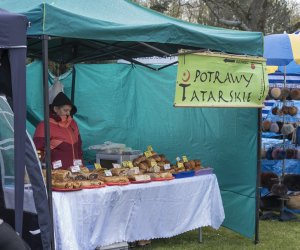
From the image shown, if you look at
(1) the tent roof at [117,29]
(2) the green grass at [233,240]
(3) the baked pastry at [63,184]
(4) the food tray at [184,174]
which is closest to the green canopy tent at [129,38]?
(1) the tent roof at [117,29]

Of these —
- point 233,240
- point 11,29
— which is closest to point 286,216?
point 233,240

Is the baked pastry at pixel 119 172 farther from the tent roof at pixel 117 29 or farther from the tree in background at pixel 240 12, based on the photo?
the tree in background at pixel 240 12

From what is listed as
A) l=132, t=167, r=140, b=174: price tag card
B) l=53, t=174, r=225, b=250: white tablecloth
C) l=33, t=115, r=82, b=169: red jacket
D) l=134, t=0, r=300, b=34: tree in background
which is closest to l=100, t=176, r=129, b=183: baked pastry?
l=53, t=174, r=225, b=250: white tablecloth

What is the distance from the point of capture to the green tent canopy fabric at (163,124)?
21.8 feet

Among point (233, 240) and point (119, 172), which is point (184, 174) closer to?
point (119, 172)

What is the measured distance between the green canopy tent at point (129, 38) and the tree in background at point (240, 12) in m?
11.1

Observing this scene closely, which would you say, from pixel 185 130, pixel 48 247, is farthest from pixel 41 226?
pixel 185 130

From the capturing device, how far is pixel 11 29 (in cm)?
360

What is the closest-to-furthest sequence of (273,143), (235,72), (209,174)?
1. (235,72)
2. (209,174)
3. (273,143)

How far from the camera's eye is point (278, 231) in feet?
23.1

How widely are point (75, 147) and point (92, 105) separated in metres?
2.00

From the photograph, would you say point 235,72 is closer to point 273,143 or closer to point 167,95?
point 167,95

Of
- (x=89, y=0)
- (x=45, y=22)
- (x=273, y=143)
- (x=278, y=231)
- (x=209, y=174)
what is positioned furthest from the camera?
(x=273, y=143)

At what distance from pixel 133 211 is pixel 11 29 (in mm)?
2330
